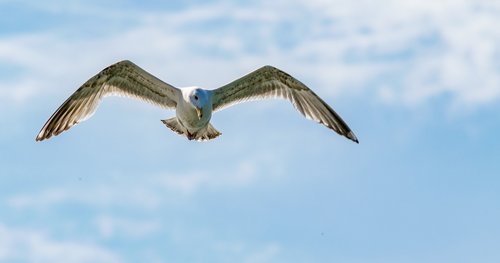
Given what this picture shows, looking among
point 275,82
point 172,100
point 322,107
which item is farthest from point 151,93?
point 322,107

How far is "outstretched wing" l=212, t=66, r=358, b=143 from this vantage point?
1353 cm

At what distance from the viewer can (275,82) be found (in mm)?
13969

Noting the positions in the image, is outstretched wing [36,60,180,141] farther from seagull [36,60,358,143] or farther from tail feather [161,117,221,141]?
tail feather [161,117,221,141]

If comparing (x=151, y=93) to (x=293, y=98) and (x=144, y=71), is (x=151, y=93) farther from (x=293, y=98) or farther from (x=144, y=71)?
(x=293, y=98)

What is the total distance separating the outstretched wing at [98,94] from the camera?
13.2m

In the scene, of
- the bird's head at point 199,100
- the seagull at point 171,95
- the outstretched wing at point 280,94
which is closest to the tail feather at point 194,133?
the seagull at point 171,95

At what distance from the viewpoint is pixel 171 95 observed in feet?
44.0

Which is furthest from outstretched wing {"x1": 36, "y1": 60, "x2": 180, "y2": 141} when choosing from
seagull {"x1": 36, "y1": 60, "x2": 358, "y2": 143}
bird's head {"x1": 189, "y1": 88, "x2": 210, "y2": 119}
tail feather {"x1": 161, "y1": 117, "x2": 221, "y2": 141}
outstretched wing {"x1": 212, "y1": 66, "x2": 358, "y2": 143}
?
outstretched wing {"x1": 212, "y1": 66, "x2": 358, "y2": 143}

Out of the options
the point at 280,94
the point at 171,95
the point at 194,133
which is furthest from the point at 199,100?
the point at 280,94

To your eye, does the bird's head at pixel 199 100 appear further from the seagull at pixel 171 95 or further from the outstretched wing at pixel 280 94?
the outstretched wing at pixel 280 94

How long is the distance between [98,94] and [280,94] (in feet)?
11.6

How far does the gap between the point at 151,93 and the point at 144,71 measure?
→ 0.55 metres

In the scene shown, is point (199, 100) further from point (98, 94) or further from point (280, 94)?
point (280, 94)

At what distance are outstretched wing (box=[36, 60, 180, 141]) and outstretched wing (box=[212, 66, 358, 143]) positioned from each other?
1.06 meters
